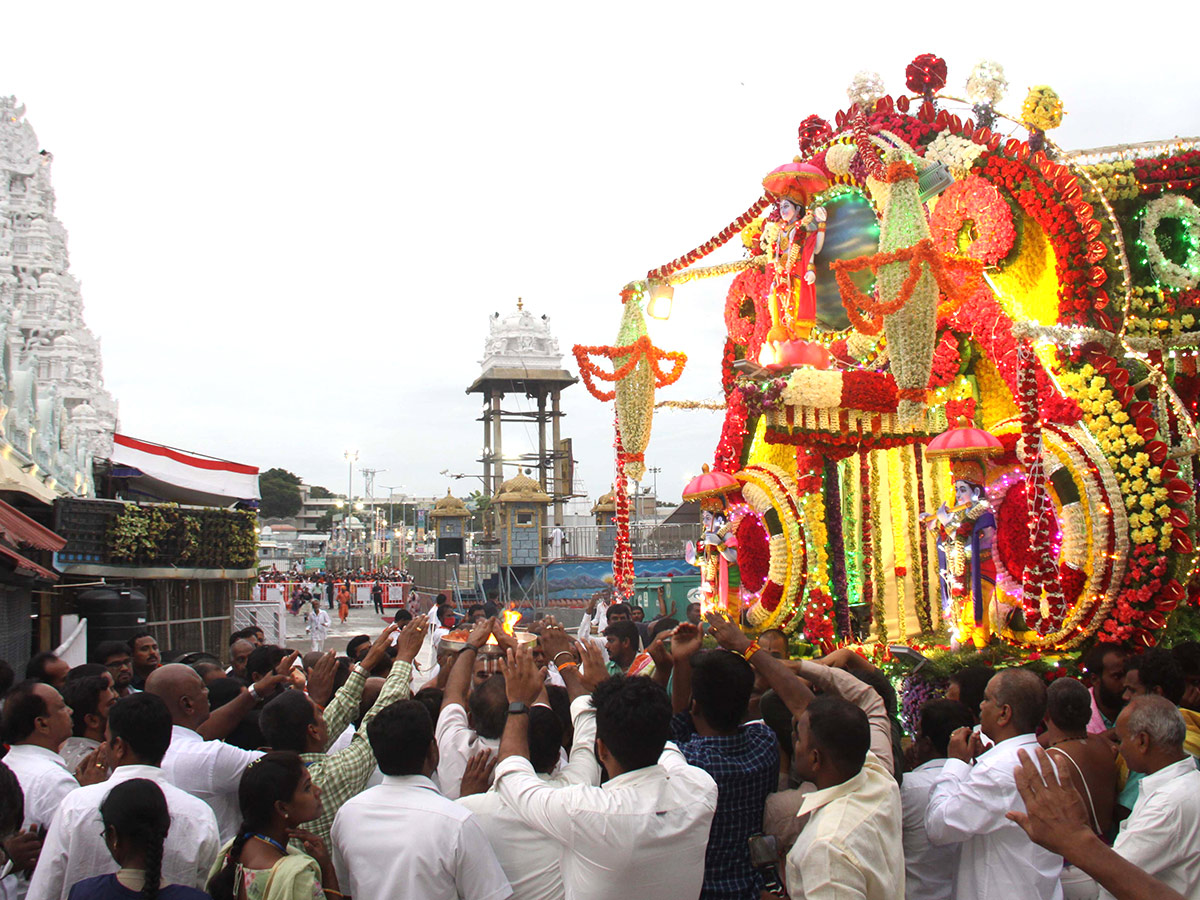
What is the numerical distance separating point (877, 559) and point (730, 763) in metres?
9.39

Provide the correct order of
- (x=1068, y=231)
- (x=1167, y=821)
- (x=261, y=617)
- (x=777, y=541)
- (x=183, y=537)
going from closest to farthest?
(x=1167, y=821) < (x=1068, y=231) < (x=777, y=541) < (x=183, y=537) < (x=261, y=617)

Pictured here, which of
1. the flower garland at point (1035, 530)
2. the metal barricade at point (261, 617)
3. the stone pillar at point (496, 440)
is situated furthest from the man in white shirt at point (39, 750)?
the stone pillar at point (496, 440)

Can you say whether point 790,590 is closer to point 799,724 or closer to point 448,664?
point 448,664

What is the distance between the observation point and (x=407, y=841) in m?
3.30

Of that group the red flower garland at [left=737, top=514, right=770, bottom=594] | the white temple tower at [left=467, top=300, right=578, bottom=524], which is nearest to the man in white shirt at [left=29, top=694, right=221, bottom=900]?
the red flower garland at [left=737, top=514, right=770, bottom=594]

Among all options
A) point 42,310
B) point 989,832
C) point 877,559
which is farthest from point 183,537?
point 989,832

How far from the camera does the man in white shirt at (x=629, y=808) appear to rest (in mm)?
3076

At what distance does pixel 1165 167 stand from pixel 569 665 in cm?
854

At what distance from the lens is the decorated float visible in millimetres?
9062

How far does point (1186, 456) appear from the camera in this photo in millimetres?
9406

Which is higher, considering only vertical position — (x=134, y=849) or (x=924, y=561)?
(x=924, y=561)

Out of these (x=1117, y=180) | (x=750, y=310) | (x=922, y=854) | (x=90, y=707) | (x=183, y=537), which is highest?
(x=1117, y=180)

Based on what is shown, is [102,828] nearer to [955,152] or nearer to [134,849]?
[134,849]

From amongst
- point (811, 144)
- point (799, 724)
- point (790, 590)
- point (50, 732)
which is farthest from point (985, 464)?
point (50, 732)
